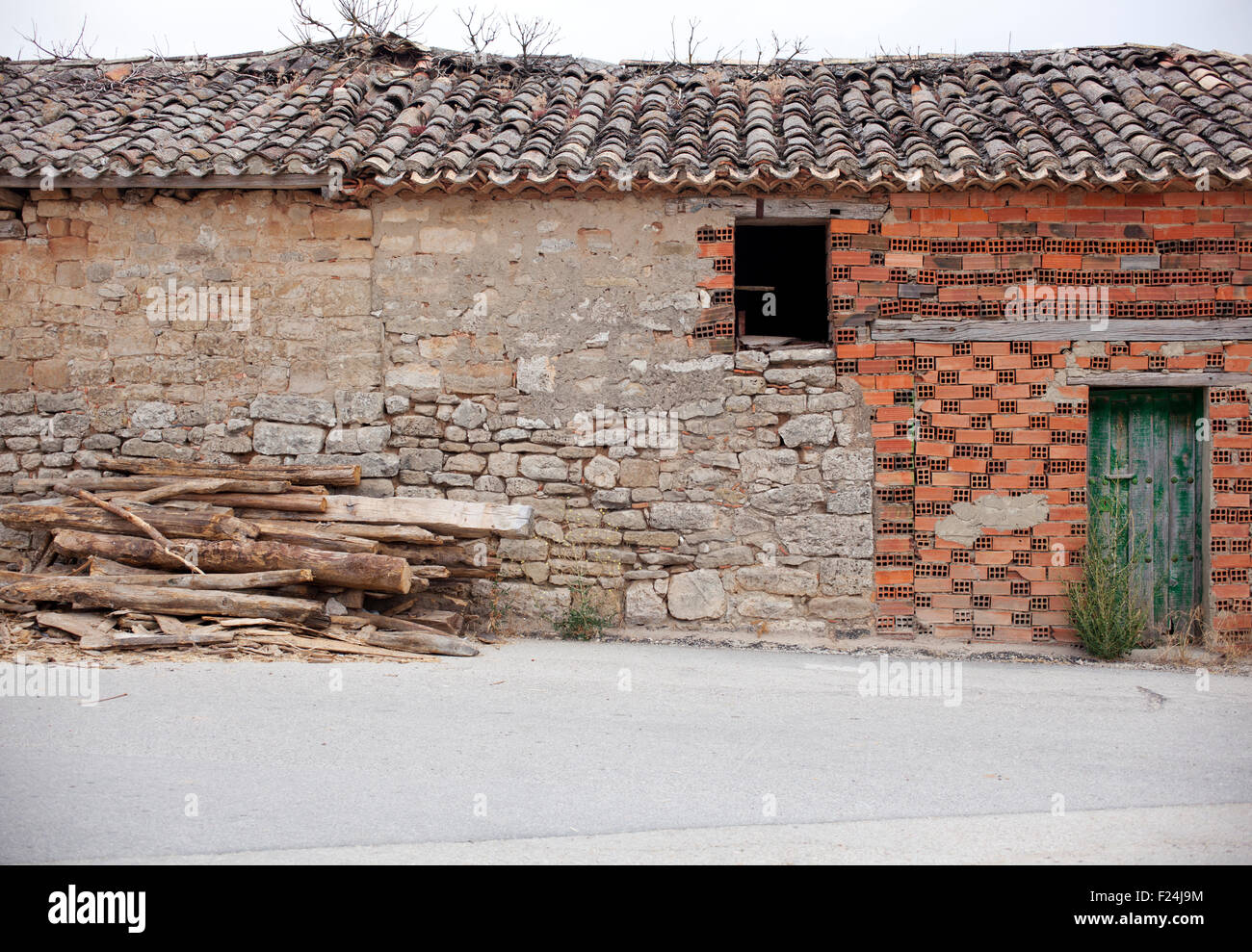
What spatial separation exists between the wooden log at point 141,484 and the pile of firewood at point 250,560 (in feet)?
0.04

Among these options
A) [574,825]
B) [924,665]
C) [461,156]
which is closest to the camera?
[574,825]

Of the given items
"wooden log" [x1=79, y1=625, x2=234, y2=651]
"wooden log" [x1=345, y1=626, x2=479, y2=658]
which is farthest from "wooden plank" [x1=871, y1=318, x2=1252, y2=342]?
"wooden log" [x1=79, y1=625, x2=234, y2=651]

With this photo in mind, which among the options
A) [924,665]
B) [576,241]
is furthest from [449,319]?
[924,665]

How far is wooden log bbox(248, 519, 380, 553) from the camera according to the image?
6.20 meters

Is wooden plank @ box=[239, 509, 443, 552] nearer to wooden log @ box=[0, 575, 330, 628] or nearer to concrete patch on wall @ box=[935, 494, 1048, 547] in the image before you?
wooden log @ box=[0, 575, 330, 628]

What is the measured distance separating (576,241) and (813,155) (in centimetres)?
183

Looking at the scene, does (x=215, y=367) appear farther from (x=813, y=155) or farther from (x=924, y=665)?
(x=924, y=665)

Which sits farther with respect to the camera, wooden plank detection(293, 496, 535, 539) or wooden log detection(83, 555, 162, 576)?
wooden plank detection(293, 496, 535, 539)

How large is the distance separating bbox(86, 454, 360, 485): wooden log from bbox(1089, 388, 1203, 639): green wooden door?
18.2ft

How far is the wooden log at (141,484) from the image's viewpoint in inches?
258

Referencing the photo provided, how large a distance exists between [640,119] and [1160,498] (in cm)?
494

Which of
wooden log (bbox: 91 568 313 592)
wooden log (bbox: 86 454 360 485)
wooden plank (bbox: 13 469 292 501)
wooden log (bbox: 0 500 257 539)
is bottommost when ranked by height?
wooden log (bbox: 91 568 313 592)

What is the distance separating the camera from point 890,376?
695 centimetres

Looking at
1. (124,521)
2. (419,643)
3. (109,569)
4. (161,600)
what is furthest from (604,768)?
(124,521)
